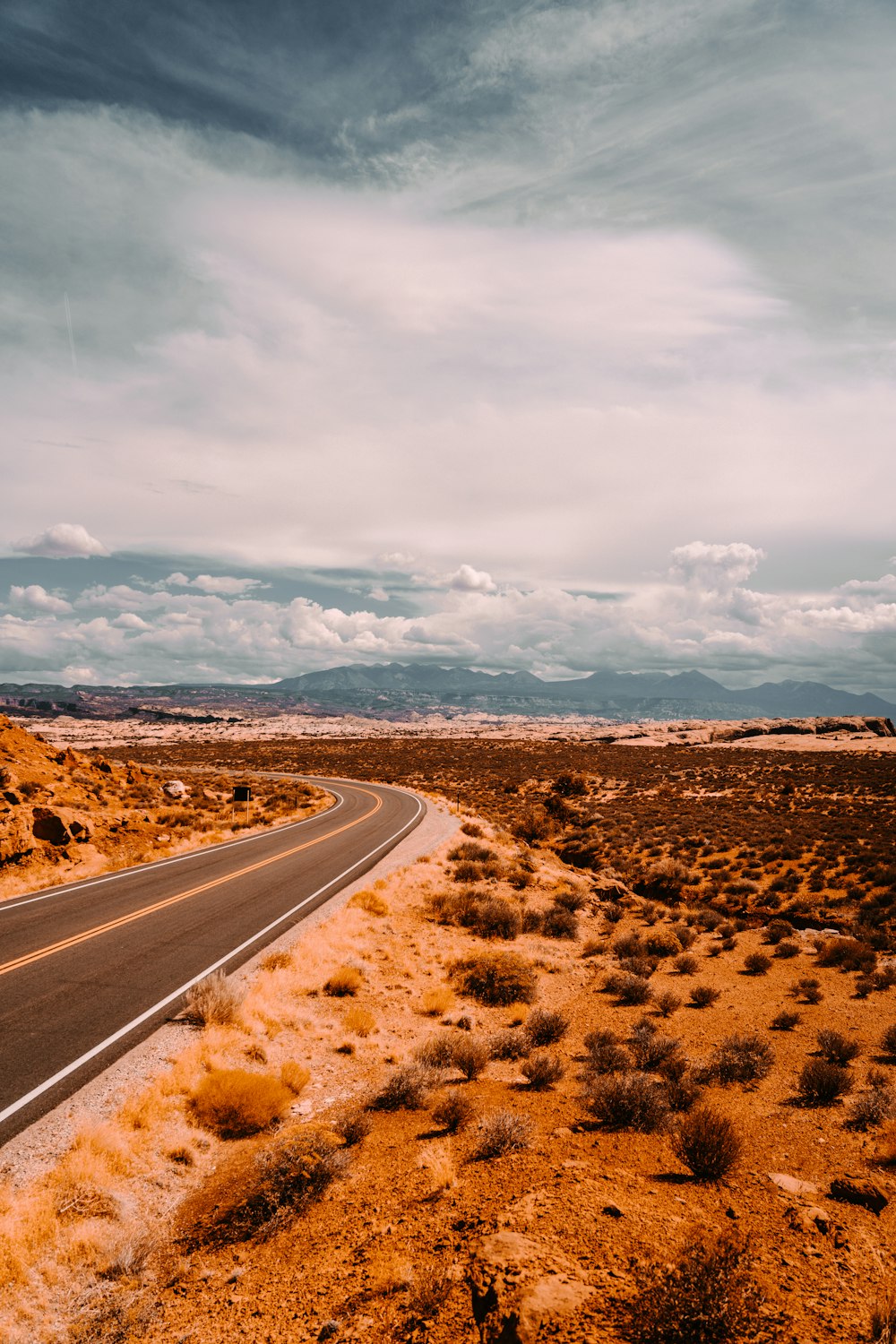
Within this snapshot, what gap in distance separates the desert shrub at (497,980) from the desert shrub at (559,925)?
3656 mm

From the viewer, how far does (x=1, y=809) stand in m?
20.8

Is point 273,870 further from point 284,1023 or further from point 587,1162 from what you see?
point 587,1162

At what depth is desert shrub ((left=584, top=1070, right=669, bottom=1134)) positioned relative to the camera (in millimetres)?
7770

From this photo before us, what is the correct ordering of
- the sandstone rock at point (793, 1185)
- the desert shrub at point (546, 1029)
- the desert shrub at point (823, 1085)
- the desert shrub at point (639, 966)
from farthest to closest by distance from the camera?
1. the desert shrub at point (639, 966)
2. the desert shrub at point (546, 1029)
3. the desert shrub at point (823, 1085)
4. the sandstone rock at point (793, 1185)

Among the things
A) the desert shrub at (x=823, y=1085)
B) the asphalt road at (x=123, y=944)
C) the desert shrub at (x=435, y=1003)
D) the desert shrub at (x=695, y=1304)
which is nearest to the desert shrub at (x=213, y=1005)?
the asphalt road at (x=123, y=944)

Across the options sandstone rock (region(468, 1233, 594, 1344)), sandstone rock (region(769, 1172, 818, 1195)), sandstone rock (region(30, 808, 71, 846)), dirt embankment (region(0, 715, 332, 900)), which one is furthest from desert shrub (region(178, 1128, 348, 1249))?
sandstone rock (region(30, 808, 71, 846))

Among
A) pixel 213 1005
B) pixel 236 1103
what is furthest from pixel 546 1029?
pixel 213 1005

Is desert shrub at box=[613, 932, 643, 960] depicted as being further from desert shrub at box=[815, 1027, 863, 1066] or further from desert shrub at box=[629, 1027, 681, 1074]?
desert shrub at box=[815, 1027, 863, 1066]

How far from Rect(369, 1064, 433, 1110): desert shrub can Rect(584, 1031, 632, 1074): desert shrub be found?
299 cm

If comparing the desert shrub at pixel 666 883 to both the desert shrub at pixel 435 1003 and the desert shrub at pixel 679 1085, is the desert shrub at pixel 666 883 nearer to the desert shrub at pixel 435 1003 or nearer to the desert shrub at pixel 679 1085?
the desert shrub at pixel 435 1003

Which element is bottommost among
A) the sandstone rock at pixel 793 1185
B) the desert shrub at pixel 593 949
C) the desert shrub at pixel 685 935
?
the desert shrub at pixel 685 935

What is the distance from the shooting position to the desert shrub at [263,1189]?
587 centimetres

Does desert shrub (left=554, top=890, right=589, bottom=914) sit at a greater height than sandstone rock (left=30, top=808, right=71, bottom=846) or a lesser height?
lesser

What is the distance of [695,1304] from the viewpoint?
4.21 metres
